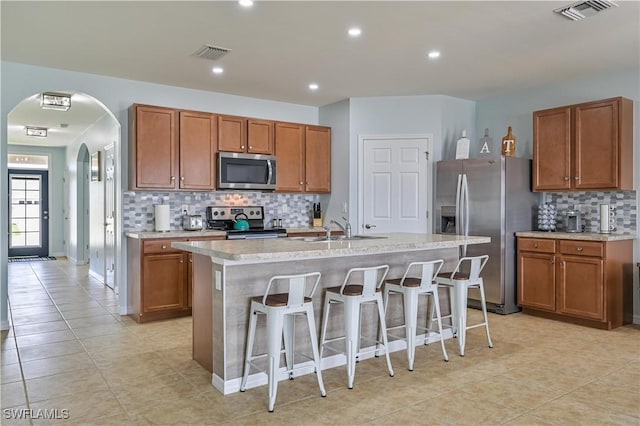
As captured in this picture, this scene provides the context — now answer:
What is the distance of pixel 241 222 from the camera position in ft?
18.8

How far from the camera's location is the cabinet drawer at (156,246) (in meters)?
4.79

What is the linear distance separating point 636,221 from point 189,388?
4681 mm

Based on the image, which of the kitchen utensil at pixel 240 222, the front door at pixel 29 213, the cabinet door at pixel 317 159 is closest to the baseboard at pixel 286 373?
the kitchen utensil at pixel 240 222

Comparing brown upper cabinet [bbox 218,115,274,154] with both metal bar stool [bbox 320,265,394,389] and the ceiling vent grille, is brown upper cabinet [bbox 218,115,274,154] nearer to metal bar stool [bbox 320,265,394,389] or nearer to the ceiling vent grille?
the ceiling vent grille

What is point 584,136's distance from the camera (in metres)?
4.91

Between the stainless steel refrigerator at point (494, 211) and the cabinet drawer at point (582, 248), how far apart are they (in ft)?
1.93

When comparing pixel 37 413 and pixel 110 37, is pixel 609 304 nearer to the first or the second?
pixel 37 413

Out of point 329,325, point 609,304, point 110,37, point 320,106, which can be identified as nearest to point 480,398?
point 329,325

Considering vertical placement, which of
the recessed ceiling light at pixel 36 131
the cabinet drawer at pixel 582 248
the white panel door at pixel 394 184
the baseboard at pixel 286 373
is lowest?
the baseboard at pixel 286 373

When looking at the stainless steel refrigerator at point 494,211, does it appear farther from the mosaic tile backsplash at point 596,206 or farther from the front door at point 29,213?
the front door at point 29,213

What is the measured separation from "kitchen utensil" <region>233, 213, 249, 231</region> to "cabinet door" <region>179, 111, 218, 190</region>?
21.8 inches

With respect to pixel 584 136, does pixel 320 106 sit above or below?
above

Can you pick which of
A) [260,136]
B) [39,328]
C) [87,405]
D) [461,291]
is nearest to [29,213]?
[39,328]

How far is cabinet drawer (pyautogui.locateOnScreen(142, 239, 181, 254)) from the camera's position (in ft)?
15.7
